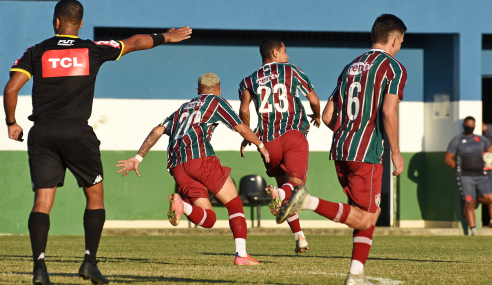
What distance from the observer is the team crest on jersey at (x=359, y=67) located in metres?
5.81

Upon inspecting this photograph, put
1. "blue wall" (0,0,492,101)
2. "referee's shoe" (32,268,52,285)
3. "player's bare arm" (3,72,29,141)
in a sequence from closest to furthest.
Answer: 1. "referee's shoe" (32,268,52,285)
2. "player's bare arm" (3,72,29,141)
3. "blue wall" (0,0,492,101)

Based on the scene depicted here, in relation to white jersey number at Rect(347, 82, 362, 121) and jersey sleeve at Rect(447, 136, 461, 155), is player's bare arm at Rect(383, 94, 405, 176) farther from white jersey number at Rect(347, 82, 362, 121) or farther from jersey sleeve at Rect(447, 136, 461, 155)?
jersey sleeve at Rect(447, 136, 461, 155)

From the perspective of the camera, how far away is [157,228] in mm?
15852

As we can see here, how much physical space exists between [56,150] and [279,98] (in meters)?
3.30

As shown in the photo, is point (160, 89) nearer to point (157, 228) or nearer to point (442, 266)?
point (157, 228)

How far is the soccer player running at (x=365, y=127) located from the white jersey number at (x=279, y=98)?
230 centimetres

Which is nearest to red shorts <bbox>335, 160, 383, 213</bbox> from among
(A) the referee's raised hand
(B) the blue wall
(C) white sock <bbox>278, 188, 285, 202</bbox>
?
(C) white sock <bbox>278, 188, 285, 202</bbox>

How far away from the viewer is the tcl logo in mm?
5641

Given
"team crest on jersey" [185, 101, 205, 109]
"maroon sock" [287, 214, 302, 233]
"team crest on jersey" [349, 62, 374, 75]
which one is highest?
"team crest on jersey" [349, 62, 374, 75]

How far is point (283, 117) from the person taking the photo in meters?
8.30

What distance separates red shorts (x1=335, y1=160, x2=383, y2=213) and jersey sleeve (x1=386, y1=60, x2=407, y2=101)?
0.59 meters

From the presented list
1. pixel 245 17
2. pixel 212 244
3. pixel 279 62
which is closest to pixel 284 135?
pixel 279 62

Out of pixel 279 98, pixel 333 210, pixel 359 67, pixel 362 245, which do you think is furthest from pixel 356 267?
pixel 279 98

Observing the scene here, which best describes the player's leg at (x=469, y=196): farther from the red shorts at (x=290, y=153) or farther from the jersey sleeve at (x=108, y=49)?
the jersey sleeve at (x=108, y=49)
